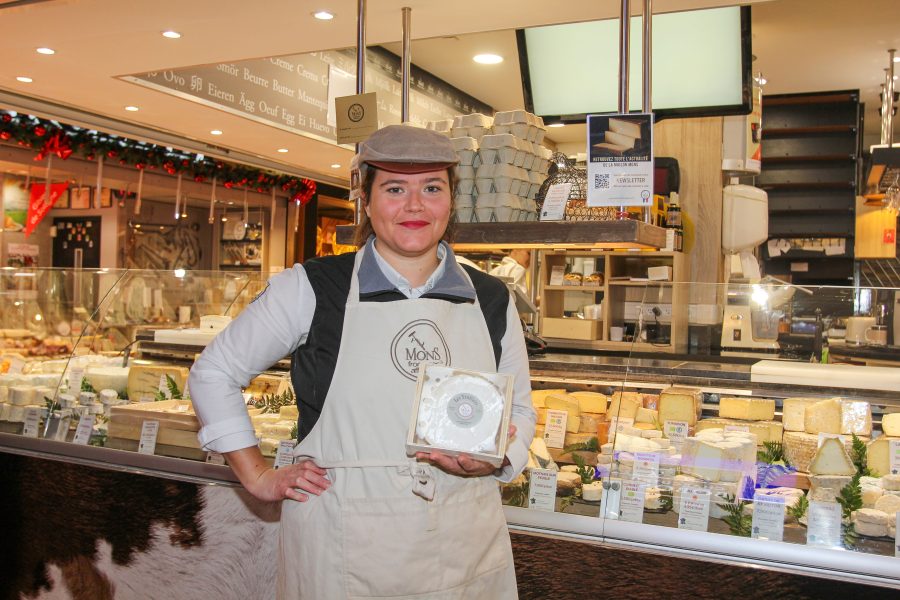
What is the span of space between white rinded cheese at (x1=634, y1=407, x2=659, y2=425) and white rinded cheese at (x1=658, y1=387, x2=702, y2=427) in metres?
0.03

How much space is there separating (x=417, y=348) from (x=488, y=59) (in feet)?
20.4

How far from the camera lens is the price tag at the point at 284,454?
2.75m

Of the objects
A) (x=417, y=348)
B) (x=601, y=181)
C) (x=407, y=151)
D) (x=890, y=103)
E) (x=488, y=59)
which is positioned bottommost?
(x=417, y=348)

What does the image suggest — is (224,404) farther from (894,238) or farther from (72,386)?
(894,238)

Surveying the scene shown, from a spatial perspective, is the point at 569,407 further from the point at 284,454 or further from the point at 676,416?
the point at 284,454

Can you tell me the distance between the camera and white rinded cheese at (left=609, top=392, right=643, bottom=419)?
2.97 metres

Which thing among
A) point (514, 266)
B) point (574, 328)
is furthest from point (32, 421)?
point (574, 328)

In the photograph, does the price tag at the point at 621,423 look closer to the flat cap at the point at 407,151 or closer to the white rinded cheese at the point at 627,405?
the white rinded cheese at the point at 627,405

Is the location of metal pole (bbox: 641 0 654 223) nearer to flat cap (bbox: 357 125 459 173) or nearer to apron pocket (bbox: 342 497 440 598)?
flat cap (bbox: 357 125 459 173)

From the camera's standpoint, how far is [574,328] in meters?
6.37

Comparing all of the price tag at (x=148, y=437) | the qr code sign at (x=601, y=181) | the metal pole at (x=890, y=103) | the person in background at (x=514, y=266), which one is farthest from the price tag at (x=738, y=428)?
the metal pole at (x=890, y=103)

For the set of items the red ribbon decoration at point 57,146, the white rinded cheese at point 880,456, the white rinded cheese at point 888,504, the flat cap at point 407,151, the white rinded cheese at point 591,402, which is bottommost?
the white rinded cheese at point 888,504

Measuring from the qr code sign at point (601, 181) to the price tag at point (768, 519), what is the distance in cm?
108

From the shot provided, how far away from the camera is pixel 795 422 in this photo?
2.75 meters
